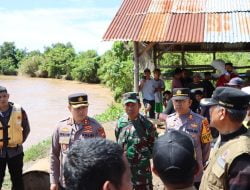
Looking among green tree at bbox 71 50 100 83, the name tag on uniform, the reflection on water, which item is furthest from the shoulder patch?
green tree at bbox 71 50 100 83

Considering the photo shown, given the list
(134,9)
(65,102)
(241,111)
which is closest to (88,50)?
(65,102)

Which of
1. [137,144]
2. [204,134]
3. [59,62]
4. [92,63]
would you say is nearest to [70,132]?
[137,144]

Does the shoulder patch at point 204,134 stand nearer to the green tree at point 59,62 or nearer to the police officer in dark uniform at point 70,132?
the police officer in dark uniform at point 70,132

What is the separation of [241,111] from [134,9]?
27.2 ft

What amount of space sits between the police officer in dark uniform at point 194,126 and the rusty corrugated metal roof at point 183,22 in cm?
486

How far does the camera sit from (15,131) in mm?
5387

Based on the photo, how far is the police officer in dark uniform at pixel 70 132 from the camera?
413cm

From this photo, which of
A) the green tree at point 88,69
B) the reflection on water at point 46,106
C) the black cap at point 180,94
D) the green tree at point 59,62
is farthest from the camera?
the green tree at point 59,62

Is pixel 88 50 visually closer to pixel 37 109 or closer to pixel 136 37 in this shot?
pixel 37 109

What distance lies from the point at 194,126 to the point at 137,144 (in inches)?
23.8

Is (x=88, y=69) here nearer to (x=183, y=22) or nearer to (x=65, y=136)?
(x=183, y=22)

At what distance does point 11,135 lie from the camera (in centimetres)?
536

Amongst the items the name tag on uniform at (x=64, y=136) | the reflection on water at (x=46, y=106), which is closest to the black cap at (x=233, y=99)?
the name tag on uniform at (x=64, y=136)

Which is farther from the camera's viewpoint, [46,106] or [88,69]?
[88,69]
